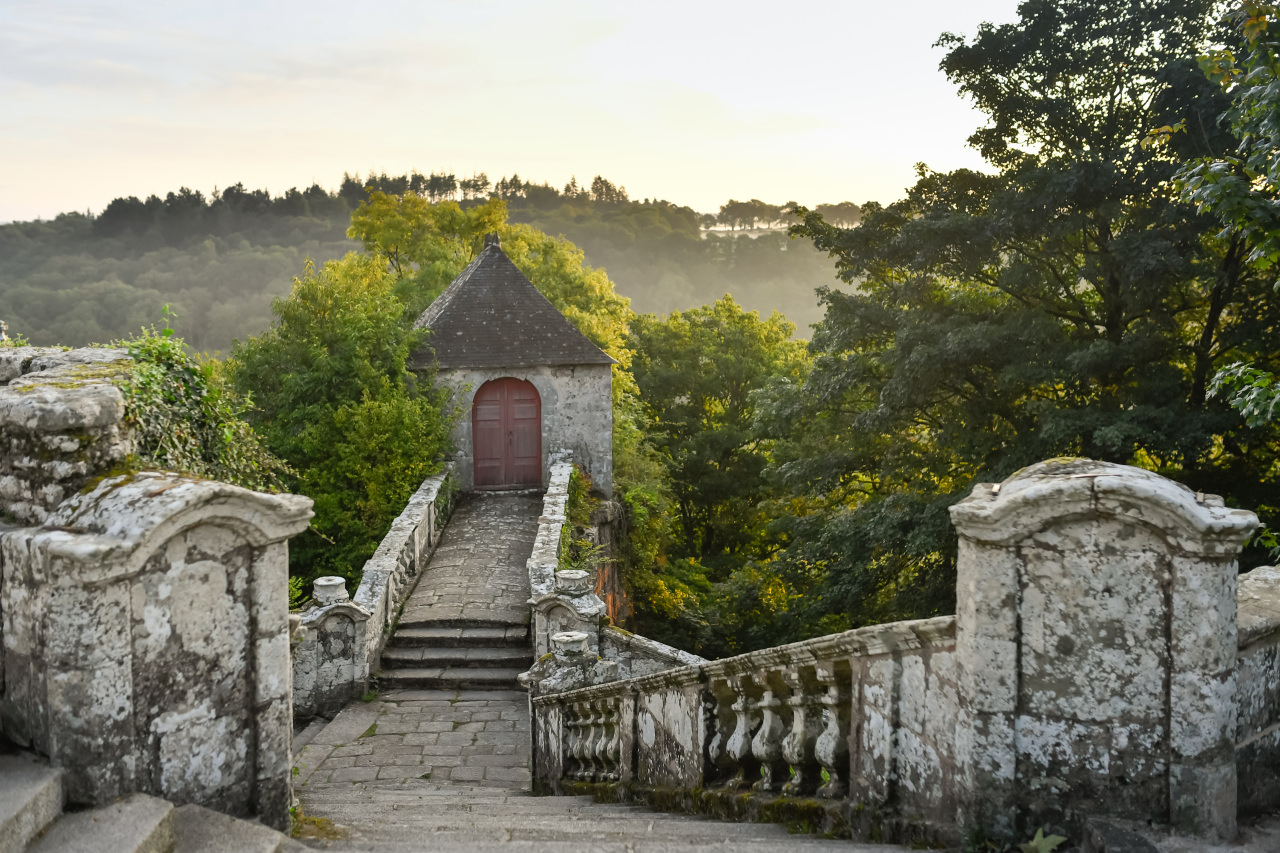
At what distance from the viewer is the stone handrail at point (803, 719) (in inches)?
146

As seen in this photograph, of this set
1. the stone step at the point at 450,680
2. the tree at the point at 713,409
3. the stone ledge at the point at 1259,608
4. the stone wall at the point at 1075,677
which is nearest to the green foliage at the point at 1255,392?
the stone ledge at the point at 1259,608

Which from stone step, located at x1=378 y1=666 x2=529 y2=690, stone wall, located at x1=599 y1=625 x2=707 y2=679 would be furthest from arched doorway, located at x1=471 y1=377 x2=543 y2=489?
stone wall, located at x1=599 y1=625 x2=707 y2=679

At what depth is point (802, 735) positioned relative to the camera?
4.37 meters

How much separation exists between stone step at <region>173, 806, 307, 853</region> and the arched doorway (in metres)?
15.1

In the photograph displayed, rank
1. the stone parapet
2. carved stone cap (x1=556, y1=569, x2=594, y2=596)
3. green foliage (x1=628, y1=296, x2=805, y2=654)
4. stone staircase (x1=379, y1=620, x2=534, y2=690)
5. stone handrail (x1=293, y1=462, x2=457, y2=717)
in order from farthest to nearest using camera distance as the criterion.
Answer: green foliage (x1=628, y1=296, x2=805, y2=654) < stone staircase (x1=379, y1=620, x2=534, y2=690) < carved stone cap (x1=556, y1=569, x2=594, y2=596) < stone handrail (x1=293, y1=462, x2=457, y2=717) < the stone parapet

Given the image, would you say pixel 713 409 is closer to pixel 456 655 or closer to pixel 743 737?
pixel 456 655

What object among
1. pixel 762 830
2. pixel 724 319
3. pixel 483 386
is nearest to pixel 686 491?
pixel 724 319

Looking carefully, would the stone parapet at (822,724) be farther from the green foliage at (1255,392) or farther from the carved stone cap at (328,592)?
the carved stone cap at (328,592)

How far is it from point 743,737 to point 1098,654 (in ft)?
7.11

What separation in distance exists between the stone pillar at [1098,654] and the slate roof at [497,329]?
15.6 metres

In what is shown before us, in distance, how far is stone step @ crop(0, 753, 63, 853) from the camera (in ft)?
10.2

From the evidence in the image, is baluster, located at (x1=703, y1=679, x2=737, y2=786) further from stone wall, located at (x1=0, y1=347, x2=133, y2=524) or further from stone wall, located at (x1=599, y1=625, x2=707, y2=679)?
stone wall, located at (x1=599, y1=625, x2=707, y2=679)

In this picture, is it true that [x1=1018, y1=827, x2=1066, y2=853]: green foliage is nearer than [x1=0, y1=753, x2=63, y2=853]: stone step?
No

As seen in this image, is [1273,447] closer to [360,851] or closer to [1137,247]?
[1137,247]
